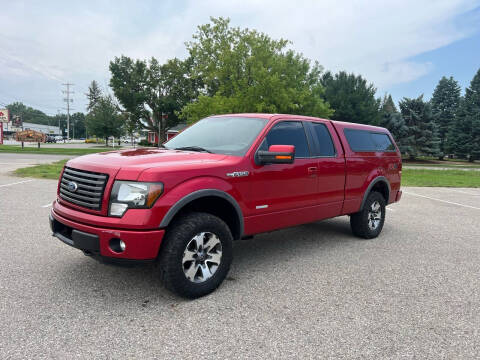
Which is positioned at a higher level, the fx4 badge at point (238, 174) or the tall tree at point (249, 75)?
the tall tree at point (249, 75)

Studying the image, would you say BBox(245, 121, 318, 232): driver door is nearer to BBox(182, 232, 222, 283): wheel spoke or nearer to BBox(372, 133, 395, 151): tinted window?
BBox(182, 232, 222, 283): wheel spoke

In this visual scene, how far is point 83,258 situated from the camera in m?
4.41

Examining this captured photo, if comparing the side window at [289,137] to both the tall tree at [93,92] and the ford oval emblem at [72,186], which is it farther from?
the tall tree at [93,92]

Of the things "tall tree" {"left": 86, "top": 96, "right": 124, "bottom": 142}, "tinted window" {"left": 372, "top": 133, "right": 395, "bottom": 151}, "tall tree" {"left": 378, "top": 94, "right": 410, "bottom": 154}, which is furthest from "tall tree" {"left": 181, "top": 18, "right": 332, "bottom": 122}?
"tall tree" {"left": 86, "top": 96, "right": 124, "bottom": 142}

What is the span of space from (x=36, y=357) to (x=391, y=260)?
4160mm

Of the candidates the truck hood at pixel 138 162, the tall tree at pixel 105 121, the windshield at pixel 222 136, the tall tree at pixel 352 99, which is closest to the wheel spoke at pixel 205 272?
the truck hood at pixel 138 162

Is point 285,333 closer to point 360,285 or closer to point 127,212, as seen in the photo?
point 360,285

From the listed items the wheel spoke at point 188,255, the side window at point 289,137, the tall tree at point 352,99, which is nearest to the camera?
the wheel spoke at point 188,255

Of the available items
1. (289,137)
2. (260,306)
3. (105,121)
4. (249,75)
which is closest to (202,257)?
(260,306)

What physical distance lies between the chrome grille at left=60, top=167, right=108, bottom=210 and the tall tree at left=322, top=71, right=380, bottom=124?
126 feet

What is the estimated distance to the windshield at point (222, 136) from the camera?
403cm

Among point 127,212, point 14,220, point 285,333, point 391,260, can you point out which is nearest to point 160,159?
point 127,212

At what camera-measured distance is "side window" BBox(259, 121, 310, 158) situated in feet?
13.7

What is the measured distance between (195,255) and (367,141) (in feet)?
12.3
